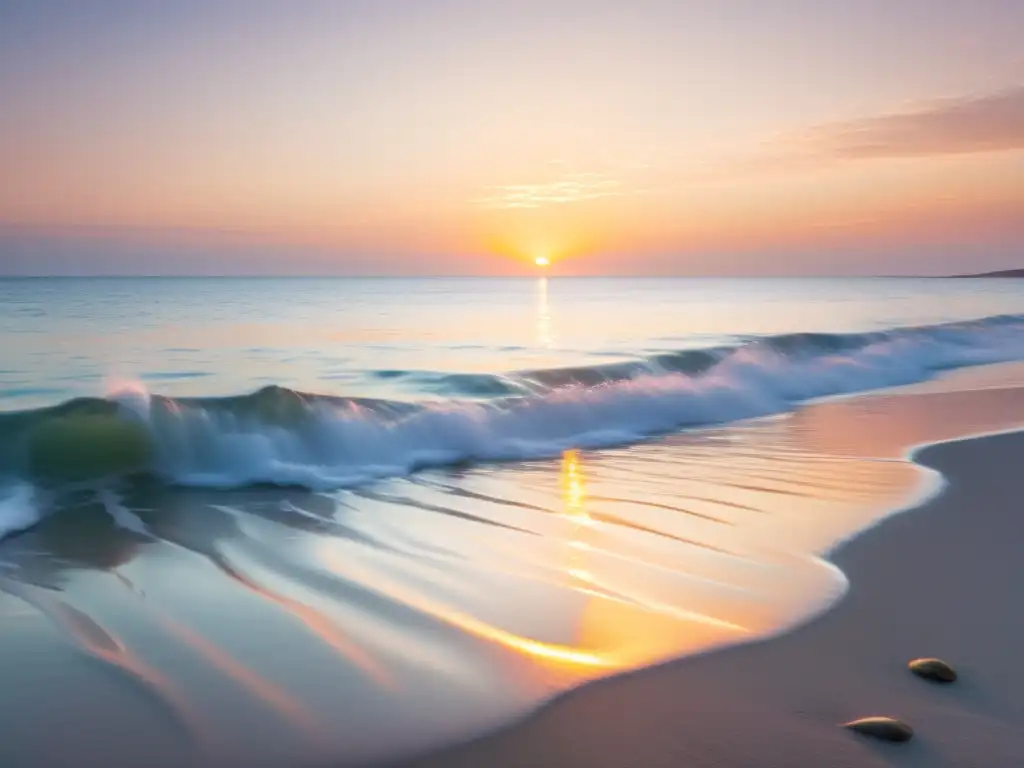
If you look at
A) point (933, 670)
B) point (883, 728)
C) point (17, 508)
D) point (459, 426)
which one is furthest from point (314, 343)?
point (883, 728)

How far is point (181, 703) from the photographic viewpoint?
3803 mm

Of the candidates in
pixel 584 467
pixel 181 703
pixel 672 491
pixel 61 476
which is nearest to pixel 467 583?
pixel 181 703

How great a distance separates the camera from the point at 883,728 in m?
3.48

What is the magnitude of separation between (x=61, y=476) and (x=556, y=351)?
14.6 metres

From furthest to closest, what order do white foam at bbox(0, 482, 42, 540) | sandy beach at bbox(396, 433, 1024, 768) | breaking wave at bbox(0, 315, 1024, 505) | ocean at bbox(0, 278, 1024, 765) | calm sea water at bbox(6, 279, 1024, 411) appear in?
calm sea water at bbox(6, 279, 1024, 411) → breaking wave at bbox(0, 315, 1024, 505) → white foam at bbox(0, 482, 42, 540) → ocean at bbox(0, 278, 1024, 765) → sandy beach at bbox(396, 433, 1024, 768)

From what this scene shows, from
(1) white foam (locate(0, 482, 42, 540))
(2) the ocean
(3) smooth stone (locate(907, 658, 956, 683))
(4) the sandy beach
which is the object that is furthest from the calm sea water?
(3) smooth stone (locate(907, 658, 956, 683))

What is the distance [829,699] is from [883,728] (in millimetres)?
333

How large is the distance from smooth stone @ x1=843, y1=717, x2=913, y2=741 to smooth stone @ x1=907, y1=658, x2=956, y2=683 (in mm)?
522

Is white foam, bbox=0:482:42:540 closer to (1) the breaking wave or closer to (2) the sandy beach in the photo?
(1) the breaking wave

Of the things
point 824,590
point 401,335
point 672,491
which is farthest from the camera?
point 401,335

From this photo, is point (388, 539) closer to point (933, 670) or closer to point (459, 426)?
point (933, 670)

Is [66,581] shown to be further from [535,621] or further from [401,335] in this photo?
[401,335]

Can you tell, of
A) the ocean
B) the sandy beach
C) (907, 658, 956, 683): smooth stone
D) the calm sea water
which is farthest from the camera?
the calm sea water

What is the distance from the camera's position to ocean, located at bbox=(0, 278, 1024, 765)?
386 centimetres
